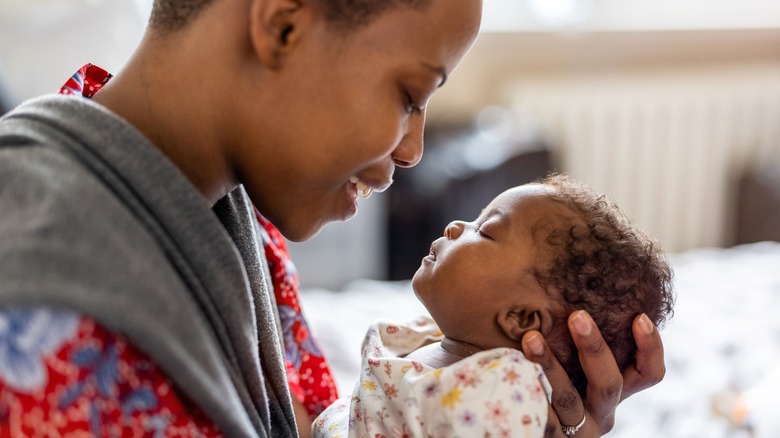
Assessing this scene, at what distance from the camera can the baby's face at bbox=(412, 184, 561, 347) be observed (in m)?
1.13

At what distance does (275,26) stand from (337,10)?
6 centimetres

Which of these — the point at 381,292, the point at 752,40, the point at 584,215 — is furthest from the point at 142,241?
the point at 752,40

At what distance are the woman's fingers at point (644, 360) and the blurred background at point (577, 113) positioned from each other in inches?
56.3

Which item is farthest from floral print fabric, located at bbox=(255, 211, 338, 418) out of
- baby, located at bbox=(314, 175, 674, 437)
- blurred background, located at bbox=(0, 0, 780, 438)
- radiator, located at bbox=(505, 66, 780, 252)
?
radiator, located at bbox=(505, 66, 780, 252)

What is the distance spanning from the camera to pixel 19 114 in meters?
0.79

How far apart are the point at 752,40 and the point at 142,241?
3590 mm

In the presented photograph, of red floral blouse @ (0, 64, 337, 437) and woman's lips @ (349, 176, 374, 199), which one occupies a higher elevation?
woman's lips @ (349, 176, 374, 199)

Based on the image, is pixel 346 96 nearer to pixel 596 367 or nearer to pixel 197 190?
pixel 197 190

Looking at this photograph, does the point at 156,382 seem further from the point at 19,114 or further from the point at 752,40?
the point at 752,40

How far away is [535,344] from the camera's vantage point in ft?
3.44

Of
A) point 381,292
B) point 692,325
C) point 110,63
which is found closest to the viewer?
point 692,325

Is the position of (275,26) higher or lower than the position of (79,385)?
higher

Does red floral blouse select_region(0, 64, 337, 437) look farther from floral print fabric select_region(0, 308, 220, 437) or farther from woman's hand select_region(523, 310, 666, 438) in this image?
woman's hand select_region(523, 310, 666, 438)

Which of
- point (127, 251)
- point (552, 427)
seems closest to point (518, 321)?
point (552, 427)
